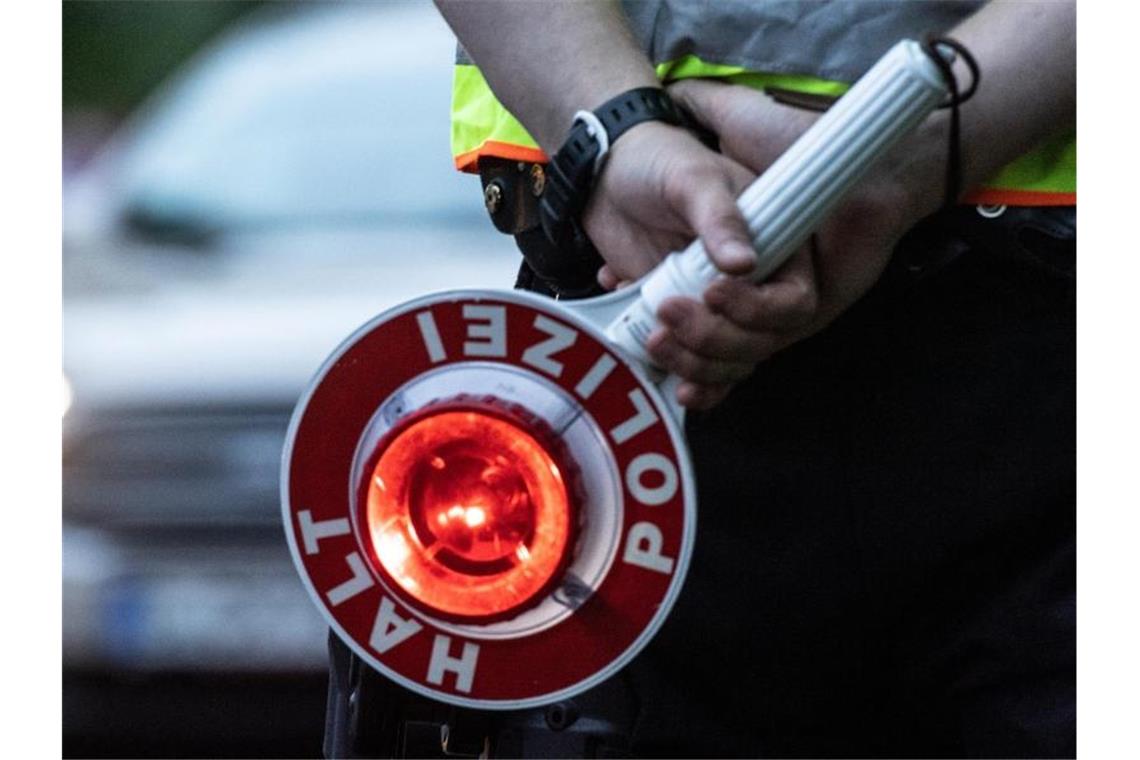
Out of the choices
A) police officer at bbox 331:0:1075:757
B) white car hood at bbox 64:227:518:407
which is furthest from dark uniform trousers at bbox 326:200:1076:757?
white car hood at bbox 64:227:518:407

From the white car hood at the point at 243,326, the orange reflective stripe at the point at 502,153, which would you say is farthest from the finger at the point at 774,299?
the white car hood at the point at 243,326

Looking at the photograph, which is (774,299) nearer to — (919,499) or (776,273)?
(776,273)

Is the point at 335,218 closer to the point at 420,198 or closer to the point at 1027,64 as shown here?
the point at 420,198

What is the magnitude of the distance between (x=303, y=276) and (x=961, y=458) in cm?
319

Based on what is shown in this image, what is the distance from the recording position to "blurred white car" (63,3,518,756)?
466 cm

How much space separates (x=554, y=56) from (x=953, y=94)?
35 cm

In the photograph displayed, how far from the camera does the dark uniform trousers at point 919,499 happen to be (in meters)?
1.81

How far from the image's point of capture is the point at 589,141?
1.71 metres

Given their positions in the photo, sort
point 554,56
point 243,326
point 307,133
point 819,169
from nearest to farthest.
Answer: point 819,169, point 554,56, point 243,326, point 307,133

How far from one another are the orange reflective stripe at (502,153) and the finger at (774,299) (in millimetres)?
300

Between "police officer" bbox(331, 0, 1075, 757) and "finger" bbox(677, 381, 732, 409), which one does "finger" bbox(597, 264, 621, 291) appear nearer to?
"police officer" bbox(331, 0, 1075, 757)

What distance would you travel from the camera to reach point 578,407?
158 cm

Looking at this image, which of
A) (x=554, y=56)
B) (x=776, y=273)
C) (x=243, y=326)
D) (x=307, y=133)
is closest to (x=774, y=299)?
(x=776, y=273)

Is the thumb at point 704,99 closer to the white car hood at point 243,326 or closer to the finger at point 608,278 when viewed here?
the finger at point 608,278
